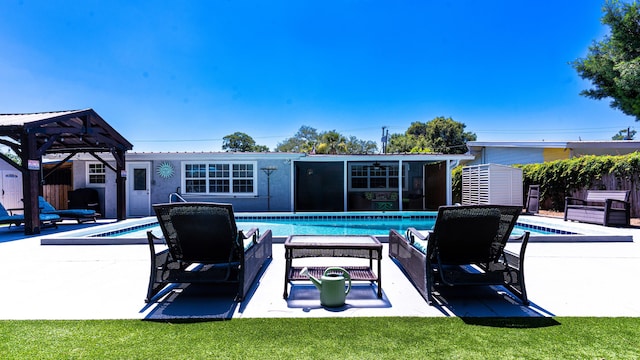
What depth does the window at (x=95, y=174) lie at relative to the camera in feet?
40.0

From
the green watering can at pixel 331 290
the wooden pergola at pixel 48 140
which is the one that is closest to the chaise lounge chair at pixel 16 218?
the wooden pergola at pixel 48 140

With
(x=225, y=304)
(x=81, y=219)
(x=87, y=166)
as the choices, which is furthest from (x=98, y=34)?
(x=225, y=304)

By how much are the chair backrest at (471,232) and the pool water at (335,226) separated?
5109 millimetres

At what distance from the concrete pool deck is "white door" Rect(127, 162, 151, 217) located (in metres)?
A: 7.22

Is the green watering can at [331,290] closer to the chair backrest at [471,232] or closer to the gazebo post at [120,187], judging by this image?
the chair backrest at [471,232]

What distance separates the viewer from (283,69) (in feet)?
57.2

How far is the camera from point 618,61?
37.3 feet

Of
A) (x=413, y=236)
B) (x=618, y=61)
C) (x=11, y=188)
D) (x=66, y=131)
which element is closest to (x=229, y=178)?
(x=66, y=131)

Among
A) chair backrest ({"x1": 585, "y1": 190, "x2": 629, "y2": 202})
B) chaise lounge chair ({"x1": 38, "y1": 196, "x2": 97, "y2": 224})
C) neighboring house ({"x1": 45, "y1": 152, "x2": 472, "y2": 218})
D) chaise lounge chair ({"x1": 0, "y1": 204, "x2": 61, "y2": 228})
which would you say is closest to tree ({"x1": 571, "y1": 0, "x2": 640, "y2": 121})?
chair backrest ({"x1": 585, "y1": 190, "x2": 629, "y2": 202})

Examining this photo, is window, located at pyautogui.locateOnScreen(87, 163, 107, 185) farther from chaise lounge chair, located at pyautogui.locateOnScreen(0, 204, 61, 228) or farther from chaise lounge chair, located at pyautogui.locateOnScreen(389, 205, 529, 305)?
chaise lounge chair, located at pyautogui.locateOnScreen(389, 205, 529, 305)

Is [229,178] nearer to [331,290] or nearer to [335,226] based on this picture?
[335,226]

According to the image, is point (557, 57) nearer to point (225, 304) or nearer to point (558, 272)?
point (558, 272)

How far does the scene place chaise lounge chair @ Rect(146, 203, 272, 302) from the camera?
3070mm

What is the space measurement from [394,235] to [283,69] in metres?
14.8
